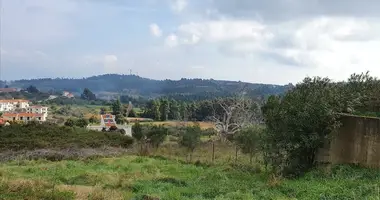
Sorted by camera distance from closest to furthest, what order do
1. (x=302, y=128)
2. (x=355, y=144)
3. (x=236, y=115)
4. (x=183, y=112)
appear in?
(x=355, y=144), (x=302, y=128), (x=236, y=115), (x=183, y=112)

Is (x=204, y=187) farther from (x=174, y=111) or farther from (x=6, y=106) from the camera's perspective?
(x=6, y=106)

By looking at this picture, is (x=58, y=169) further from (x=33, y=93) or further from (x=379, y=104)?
(x=33, y=93)

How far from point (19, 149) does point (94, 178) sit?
17.0m

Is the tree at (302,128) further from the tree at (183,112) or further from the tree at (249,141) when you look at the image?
the tree at (183,112)

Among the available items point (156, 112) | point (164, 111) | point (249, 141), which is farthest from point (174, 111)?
point (249, 141)

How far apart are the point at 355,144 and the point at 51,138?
25306 mm

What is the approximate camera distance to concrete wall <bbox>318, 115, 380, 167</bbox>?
12.7m

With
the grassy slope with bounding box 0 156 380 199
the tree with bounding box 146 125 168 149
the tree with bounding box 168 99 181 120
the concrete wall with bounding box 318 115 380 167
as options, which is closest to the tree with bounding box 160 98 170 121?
the tree with bounding box 168 99 181 120

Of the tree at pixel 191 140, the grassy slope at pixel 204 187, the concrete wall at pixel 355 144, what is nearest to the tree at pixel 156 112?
the tree at pixel 191 140

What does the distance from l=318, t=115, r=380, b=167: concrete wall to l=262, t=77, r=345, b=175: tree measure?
0.33 m

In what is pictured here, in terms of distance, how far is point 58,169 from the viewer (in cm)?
1786

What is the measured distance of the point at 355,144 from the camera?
13.4 meters

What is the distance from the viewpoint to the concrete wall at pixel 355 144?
500 inches

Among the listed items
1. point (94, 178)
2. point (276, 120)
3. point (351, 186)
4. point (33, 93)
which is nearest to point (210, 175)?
A: point (276, 120)
